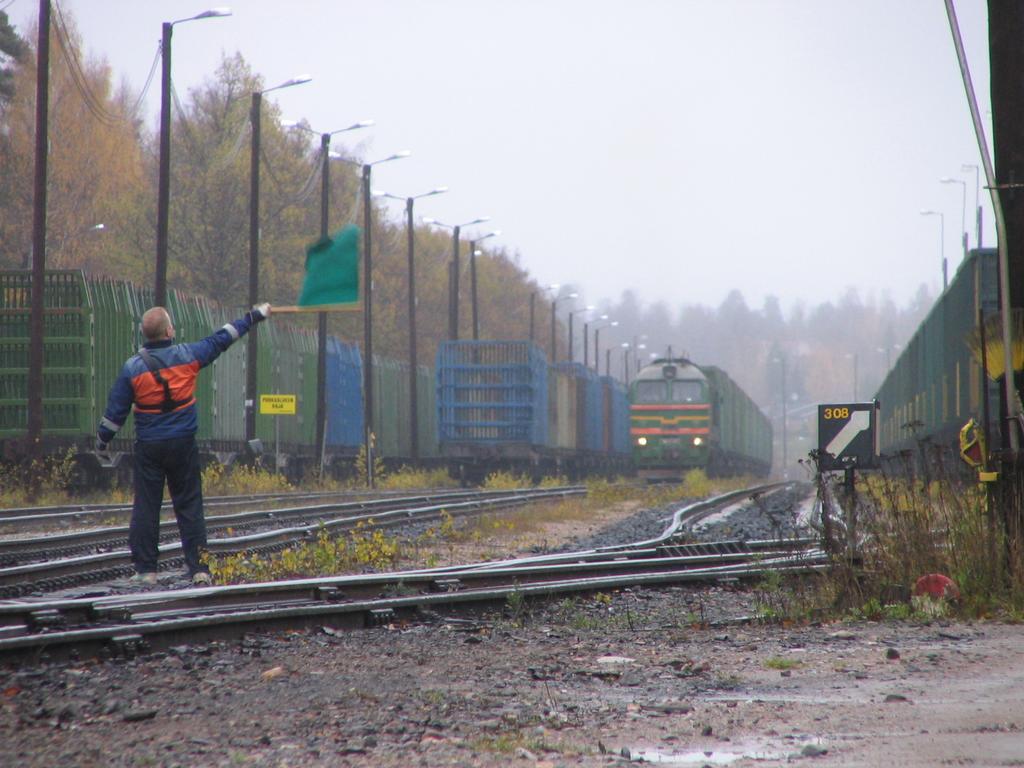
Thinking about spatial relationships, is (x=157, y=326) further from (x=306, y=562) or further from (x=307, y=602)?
(x=306, y=562)

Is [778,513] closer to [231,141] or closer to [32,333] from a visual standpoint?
[32,333]

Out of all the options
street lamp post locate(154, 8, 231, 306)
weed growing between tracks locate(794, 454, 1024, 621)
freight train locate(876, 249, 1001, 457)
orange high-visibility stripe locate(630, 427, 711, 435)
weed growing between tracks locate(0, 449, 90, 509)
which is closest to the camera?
weed growing between tracks locate(794, 454, 1024, 621)

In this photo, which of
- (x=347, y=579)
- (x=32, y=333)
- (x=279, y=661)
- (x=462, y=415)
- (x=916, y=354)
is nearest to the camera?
(x=279, y=661)

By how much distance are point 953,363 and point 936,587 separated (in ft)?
41.4

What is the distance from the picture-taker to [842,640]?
23.4 ft

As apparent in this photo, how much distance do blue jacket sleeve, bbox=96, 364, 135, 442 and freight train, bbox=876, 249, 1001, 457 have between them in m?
4.64

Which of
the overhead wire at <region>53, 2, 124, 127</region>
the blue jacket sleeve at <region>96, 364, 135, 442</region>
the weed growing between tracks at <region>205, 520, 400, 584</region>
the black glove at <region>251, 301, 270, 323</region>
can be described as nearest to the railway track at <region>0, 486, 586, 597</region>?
the weed growing between tracks at <region>205, 520, 400, 584</region>

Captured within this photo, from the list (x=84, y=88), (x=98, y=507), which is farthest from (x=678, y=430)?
(x=84, y=88)

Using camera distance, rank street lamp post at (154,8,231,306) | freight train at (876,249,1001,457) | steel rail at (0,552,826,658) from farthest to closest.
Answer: street lamp post at (154,8,231,306), freight train at (876,249,1001,457), steel rail at (0,552,826,658)

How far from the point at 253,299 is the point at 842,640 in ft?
83.1

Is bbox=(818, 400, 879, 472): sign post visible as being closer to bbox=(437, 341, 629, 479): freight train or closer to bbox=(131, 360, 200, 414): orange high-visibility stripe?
bbox=(131, 360, 200, 414): orange high-visibility stripe

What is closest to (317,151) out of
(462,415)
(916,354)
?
(462,415)

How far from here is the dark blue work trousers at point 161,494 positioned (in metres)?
8.67

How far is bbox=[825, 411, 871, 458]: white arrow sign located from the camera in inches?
479
